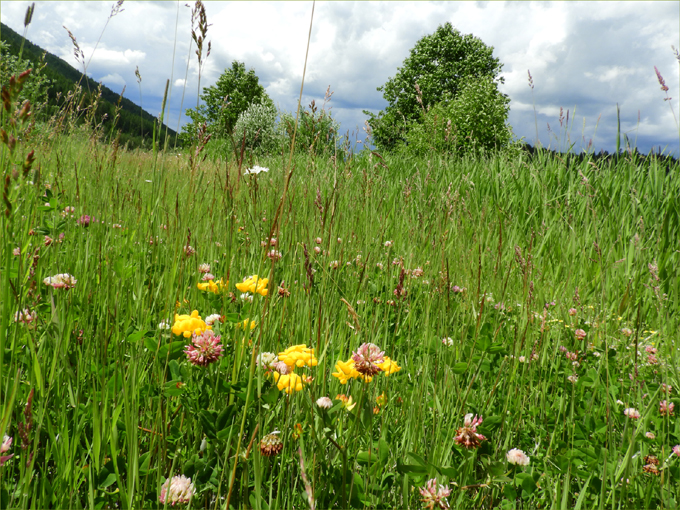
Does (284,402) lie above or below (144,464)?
above

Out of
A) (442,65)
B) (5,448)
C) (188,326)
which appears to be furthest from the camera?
(442,65)

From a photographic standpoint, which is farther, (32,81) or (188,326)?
(32,81)

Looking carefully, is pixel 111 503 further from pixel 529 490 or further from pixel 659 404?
pixel 659 404

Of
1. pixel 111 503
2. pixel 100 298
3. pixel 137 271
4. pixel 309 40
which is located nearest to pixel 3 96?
pixel 309 40

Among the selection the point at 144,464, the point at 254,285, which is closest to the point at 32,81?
the point at 254,285

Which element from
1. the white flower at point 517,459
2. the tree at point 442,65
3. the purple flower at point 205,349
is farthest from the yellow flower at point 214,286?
the tree at point 442,65

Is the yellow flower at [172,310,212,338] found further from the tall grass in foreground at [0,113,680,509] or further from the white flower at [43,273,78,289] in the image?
the white flower at [43,273,78,289]

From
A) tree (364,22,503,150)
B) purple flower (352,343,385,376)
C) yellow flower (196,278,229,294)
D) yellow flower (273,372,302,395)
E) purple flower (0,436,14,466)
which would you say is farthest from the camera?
tree (364,22,503,150)

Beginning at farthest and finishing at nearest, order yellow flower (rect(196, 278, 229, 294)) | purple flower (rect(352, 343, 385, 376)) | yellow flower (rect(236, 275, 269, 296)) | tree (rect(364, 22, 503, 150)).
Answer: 1. tree (rect(364, 22, 503, 150))
2. yellow flower (rect(196, 278, 229, 294))
3. yellow flower (rect(236, 275, 269, 296))
4. purple flower (rect(352, 343, 385, 376))

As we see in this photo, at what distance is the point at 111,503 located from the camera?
35.6 inches

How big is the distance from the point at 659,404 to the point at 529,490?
2.36ft

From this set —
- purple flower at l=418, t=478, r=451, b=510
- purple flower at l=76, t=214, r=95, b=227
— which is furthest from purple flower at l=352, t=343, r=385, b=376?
purple flower at l=76, t=214, r=95, b=227

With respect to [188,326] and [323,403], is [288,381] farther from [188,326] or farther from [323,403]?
[188,326]

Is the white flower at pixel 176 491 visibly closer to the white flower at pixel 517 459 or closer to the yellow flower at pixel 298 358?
the yellow flower at pixel 298 358
